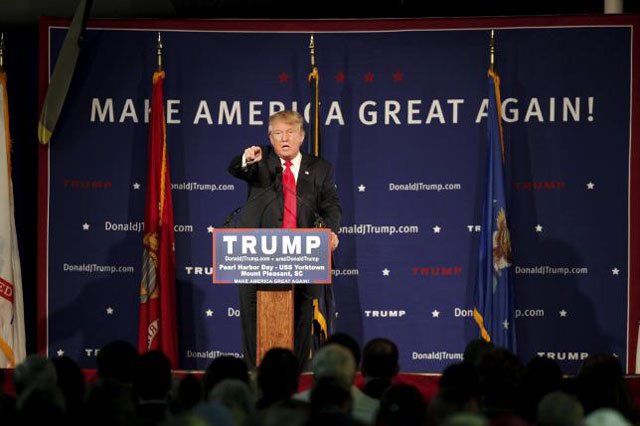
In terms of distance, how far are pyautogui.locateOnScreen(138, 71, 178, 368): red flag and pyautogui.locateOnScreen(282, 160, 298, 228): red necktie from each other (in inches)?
48.0

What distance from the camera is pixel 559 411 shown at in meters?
4.42

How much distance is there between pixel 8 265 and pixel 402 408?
5.02 m

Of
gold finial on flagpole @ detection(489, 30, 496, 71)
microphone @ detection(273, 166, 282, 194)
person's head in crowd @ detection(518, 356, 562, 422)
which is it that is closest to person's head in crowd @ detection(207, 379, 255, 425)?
person's head in crowd @ detection(518, 356, 562, 422)

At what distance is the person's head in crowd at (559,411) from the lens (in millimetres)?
4402

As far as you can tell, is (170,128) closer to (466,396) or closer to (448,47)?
(448,47)

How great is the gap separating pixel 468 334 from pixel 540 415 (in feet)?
15.7

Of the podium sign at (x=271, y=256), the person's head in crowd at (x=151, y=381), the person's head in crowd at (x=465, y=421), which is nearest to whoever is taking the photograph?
the person's head in crowd at (x=465, y=421)

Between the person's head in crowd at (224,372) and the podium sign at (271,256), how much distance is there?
1.72 meters

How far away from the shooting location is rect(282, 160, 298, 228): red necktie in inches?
322

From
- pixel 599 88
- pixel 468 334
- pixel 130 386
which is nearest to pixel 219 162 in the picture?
pixel 468 334

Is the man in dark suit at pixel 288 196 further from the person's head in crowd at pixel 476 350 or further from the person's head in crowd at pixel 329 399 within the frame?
the person's head in crowd at pixel 329 399

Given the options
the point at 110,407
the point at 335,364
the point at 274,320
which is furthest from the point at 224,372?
the point at 274,320

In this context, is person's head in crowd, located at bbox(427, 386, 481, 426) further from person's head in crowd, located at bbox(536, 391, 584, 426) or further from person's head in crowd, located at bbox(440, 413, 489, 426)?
person's head in crowd, located at bbox(440, 413, 489, 426)

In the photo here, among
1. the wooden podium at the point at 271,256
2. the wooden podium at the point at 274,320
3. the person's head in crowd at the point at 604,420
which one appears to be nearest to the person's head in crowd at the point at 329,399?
the person's head in crowd at the point at 604,420
